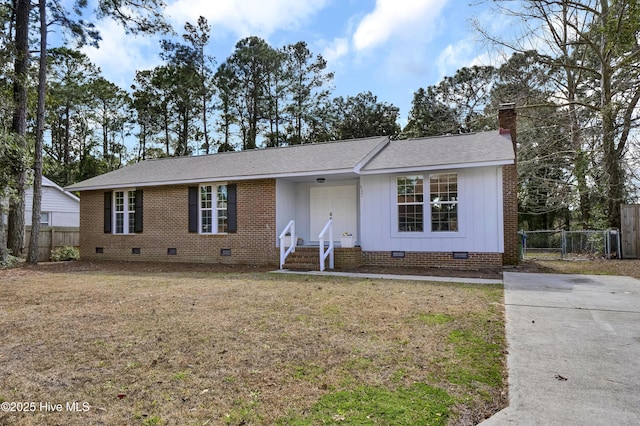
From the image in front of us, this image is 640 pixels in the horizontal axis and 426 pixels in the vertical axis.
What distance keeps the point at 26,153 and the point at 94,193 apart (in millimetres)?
3780

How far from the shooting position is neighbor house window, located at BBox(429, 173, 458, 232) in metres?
11.0

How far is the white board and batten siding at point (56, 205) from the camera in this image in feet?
78.8

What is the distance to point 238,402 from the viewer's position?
280 cm

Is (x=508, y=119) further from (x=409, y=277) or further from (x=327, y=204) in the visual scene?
(x=409, y=277)

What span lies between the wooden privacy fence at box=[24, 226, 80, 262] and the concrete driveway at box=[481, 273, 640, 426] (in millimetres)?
18026

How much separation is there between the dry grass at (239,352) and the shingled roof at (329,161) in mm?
4933

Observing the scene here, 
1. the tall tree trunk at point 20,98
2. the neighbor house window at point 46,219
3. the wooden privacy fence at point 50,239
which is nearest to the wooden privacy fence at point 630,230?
the tall tree trunk at point 20,98

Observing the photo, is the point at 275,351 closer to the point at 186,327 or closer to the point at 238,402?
the point at 238,402

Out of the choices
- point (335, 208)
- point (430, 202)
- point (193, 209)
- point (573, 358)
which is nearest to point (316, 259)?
point (335, 208)

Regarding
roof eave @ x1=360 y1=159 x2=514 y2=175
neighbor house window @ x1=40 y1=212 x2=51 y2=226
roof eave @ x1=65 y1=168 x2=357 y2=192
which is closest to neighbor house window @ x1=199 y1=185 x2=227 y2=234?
roof eave @ x1=65 y1=168 x2=357 y2=192

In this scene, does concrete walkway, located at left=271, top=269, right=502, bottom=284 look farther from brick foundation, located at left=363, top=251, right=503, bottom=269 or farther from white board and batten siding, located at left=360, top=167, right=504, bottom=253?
white board and batten siding, located at left=360, top=167, right=504, bottom=253

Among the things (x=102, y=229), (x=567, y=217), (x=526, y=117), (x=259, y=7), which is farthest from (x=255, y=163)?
(x=567, y=217)

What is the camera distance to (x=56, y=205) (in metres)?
25.0

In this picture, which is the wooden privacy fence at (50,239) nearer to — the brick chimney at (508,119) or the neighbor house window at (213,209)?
the neighbor house window at (213,209)
